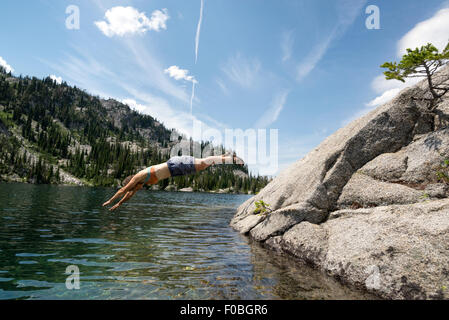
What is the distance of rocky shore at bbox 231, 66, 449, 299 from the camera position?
636cm

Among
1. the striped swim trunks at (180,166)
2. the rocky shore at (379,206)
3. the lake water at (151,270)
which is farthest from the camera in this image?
the striped swim trunks at (180,166)

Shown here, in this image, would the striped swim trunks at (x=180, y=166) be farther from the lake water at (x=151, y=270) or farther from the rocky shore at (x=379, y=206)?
the rocky shore at (x=379, y=206)

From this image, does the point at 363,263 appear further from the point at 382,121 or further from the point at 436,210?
the point at 382,121

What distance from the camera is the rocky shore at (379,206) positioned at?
6363mm

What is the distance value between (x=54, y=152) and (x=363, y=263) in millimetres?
221930

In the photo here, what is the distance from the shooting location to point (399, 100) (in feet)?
37.2

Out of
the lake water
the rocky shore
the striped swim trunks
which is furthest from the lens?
the striped swim trunks
